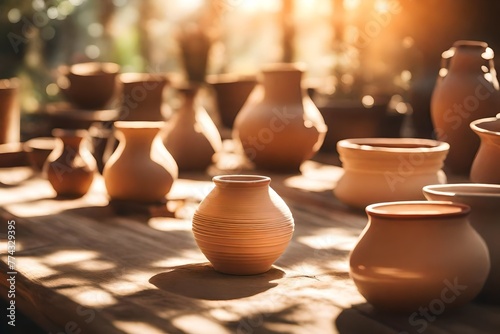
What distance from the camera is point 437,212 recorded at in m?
2.74

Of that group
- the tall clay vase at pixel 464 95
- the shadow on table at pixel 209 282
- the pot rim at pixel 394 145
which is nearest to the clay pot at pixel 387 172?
the pot rim at pixel 394 145

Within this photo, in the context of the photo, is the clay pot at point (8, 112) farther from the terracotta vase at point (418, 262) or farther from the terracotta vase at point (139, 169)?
the terracotta vase at point (418, 262)

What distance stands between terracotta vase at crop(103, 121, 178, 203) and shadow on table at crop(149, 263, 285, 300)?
1.11m

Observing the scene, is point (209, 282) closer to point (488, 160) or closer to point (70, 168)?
point (488, 160)

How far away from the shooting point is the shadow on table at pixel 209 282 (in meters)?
2.90

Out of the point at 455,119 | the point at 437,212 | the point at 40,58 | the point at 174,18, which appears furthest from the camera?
the point at 174,18

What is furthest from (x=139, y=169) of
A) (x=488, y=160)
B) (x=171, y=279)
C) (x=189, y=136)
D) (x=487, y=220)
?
(x=487, y=220)

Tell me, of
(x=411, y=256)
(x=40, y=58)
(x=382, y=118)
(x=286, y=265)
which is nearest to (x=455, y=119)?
(x=382, y=118)

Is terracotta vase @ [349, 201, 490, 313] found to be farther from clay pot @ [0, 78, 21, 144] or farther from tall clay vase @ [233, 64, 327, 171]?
clay pot @ [0, 78, 21, 144]

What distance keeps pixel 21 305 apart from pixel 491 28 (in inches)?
165

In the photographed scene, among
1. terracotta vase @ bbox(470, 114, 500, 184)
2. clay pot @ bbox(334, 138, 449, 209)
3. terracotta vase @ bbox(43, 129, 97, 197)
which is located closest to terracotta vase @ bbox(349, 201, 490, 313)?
terracotta vase @ bbox(470, 114, 500, 184)

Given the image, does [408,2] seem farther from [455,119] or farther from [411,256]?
[411,256]

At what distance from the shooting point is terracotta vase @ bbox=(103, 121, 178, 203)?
14.2ft

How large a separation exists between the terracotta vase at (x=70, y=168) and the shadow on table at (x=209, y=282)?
1662mm
